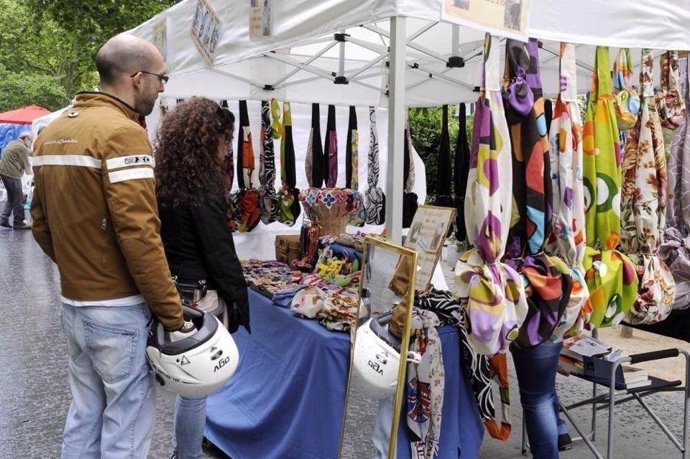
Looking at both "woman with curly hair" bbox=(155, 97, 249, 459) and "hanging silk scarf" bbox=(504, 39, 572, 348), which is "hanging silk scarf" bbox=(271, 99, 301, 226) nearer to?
"woman with curly hair" bbox=(155, 97, 249, 459)

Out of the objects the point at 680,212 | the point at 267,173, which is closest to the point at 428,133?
the point at 267,173

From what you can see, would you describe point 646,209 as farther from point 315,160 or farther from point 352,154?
point 352,154

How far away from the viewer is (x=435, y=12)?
2.18 metres

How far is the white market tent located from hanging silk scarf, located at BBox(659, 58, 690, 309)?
43 centimetres

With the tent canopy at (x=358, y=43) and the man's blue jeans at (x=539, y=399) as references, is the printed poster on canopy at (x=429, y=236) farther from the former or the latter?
the tent canopy at (x=358, y=43)

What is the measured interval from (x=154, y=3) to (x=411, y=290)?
37.3 feet

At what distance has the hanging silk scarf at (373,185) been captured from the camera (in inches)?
226

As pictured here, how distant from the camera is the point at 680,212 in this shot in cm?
307

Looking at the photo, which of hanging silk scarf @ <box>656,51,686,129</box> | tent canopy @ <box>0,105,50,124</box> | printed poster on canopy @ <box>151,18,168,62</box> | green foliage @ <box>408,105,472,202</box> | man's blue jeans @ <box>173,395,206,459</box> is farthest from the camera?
tent canopy @ <box>0,105,50,124</box>

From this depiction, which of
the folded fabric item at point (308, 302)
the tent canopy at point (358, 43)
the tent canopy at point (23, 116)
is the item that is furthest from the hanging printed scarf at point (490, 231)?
the tent canopy at point (23, 116)

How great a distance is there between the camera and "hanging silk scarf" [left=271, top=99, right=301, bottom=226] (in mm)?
5441

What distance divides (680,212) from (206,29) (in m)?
2.54

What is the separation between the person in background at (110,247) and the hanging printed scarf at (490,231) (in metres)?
1.00

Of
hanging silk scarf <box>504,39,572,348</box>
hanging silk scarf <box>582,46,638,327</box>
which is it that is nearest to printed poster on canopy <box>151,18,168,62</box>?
hanging silk scarf <box>504,39,572,348</box>
